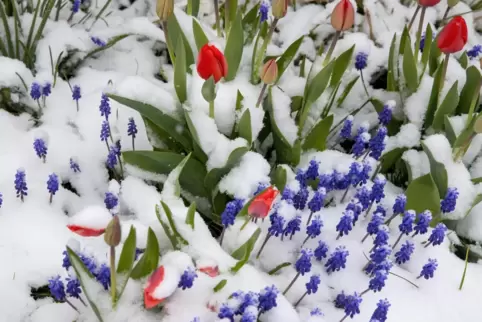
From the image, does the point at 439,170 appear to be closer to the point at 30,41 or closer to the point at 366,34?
the point at 366,34

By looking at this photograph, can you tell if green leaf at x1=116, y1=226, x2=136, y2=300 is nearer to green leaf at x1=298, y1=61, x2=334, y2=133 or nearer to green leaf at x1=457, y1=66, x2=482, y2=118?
green leaf at x1=298, y1=61, x2=334, y2=133

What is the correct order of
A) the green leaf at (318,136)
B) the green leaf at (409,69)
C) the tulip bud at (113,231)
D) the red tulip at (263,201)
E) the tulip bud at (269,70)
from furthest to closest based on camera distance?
the green leaf at (409,69)
the green leaf at (318,136)
the tulip bud at (269,70)
the red tulip at (263,201)
the tulip bud at (113,231)

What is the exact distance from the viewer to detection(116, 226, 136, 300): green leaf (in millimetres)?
1232

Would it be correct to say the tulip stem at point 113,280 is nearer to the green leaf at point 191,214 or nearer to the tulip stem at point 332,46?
the green leaf at point 191,214

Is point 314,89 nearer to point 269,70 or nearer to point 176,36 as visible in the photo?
point 269,70

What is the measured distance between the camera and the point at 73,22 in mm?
2391

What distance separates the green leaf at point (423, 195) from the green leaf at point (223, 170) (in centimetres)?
52

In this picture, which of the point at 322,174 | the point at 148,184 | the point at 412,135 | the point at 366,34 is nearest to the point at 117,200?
the point at 148,184

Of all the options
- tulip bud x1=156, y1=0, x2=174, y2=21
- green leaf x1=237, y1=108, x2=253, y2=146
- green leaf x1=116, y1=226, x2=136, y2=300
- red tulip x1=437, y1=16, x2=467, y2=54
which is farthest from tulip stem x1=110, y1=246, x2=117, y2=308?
red tulip x1=437, y1=16, x2=467, y2=54

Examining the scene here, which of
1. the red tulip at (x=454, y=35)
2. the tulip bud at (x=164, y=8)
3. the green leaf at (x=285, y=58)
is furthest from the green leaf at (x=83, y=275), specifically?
the red tulip at (x=454, y=35)

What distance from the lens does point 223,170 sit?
165 cm

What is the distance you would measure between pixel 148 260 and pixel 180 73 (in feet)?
1.87

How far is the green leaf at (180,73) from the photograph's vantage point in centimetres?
155

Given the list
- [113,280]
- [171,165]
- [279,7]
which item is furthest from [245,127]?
[113,280]
